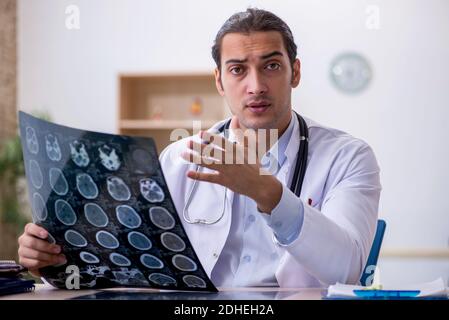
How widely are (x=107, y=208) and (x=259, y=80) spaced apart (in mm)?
541

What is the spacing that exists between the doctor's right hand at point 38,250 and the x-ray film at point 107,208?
0.05ft

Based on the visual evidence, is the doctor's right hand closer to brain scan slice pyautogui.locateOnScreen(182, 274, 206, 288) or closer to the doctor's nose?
brain scan slice pyautogui.locateOnScreen(182, 274, 206, 288)

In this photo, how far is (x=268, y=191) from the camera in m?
0.95

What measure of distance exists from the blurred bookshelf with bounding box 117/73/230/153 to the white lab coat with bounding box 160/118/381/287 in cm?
139

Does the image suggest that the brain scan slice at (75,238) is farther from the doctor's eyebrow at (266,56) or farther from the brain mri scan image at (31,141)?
the doctor's eyebrow at (266,56)

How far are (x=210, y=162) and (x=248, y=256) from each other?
0.44 meters

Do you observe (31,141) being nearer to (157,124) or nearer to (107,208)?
(107,208)

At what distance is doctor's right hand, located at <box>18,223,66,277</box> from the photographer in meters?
1.05

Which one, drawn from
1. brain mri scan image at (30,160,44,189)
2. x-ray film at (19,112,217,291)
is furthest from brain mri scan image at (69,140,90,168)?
brain mri scan image at (30,160,44,189)

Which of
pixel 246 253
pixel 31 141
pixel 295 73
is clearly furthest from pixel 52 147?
pixel 295 73

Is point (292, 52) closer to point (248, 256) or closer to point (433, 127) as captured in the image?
point (248, 256)
